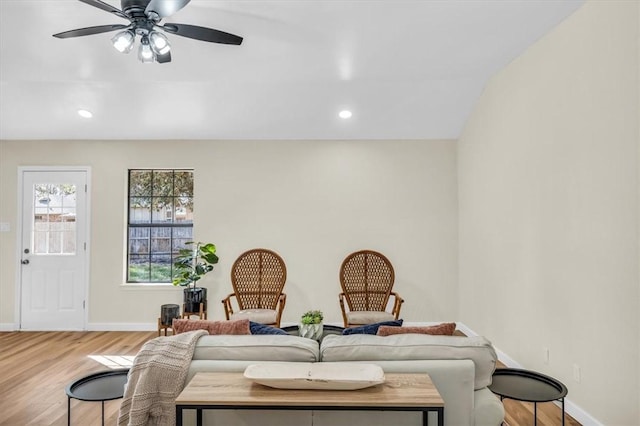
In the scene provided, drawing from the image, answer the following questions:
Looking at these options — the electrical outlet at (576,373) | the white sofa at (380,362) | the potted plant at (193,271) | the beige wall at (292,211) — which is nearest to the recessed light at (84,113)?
the beige wall at (292,211)

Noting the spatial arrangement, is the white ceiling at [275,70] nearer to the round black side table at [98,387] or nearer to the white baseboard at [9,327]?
the white baseboard at [9,327]

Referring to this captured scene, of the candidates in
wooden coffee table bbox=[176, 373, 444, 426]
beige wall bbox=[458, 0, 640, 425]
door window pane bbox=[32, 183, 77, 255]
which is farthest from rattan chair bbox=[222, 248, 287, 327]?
wooden coffee table bbox=[176, 373, 444, 426]

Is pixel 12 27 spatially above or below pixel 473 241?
above

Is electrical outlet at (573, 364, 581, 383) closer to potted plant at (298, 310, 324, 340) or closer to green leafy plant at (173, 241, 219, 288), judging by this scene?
potted plant at (298, 310, 324, 340)

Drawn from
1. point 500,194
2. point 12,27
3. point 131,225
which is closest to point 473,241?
point 500,194

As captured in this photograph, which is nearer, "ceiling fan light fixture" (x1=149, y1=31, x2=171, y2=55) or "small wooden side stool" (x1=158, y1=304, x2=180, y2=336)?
"ceiling fan light fixture" (x1=149, y1=31, x2=171, y2=55)

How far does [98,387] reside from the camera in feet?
8.00

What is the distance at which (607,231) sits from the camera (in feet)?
9.22

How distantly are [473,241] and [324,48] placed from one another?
109 inches

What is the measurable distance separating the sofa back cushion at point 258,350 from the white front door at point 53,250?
4.36 metres

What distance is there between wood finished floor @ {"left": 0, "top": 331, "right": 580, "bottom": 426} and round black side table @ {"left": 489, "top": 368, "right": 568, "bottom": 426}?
82 centimetres

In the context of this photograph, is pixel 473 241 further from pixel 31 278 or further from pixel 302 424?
pixel 31 278

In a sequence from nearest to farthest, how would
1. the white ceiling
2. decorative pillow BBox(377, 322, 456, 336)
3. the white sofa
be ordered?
the white sofa, decorative pillow BBox(377, 322, 456, 336), the white ceiling

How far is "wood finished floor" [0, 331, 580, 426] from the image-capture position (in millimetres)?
3238
